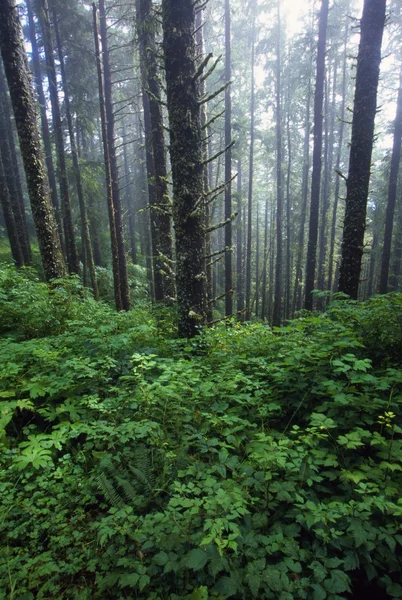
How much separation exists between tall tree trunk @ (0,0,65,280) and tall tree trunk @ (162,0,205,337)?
4.48m

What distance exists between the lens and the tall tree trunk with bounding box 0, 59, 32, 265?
15.4 m

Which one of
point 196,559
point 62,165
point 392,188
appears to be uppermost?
point 62,165

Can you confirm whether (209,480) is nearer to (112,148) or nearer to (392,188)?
(112,148)

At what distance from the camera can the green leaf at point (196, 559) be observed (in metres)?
1.71

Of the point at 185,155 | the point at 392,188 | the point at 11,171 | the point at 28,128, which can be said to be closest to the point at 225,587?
the point at 185,155

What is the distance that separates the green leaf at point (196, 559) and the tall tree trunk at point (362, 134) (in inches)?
257

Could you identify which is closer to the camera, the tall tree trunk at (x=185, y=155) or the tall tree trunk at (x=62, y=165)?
the tall tree trunk at (x=185, y=155)

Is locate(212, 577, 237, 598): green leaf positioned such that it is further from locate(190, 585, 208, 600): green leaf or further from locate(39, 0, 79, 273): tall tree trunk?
locate(39, 0, 79, 273): tall tree trunk

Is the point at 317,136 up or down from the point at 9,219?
up

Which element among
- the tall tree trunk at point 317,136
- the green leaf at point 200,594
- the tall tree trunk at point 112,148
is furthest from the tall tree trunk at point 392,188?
the green leaf at point 200,594

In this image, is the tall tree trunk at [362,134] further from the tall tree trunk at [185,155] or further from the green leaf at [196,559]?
the green leaf at [196,559]

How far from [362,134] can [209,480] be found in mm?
7612

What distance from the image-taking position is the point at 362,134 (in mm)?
6629

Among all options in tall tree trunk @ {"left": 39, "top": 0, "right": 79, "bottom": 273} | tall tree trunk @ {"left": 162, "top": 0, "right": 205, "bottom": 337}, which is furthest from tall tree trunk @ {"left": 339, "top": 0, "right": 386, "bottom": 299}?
tall tree trunk @ {"left": 39, "top": 0, "right": 79, "bottom": 273}
